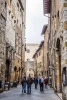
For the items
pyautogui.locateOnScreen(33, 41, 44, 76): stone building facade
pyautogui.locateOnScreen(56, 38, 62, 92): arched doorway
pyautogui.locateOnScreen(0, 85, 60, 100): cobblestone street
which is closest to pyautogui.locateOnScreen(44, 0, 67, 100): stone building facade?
pyautogui.locateOnScreen(56, 38, 62, 92): arched doorway

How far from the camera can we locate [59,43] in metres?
18.2

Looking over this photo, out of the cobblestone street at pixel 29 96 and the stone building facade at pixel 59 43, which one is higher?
the stone building facade at pixel 59 43

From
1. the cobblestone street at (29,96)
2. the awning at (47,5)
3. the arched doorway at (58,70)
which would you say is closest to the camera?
the cobblestone street at (29,96)

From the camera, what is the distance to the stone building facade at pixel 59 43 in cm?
1288

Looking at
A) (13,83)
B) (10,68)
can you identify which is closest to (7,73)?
(10,68)

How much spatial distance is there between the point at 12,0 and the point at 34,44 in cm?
4672

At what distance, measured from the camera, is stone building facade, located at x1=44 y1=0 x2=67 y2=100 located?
12.9 m

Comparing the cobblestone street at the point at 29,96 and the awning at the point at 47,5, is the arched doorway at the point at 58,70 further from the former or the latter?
the awning at the point at 47,5

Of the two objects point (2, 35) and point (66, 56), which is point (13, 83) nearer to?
point (2, 35)

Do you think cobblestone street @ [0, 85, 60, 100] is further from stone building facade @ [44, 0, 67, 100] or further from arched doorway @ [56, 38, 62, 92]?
stone building facade @ [44, 0, 67, 100]

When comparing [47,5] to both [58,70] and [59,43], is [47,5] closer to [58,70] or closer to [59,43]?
[59,43]

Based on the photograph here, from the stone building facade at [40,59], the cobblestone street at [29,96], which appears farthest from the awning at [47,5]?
the stone building facade at [40,59]

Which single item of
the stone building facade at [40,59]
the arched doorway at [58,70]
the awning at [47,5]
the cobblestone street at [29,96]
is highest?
the awning at [47,5]

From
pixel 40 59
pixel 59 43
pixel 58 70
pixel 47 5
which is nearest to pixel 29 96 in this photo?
pixel 58 70
